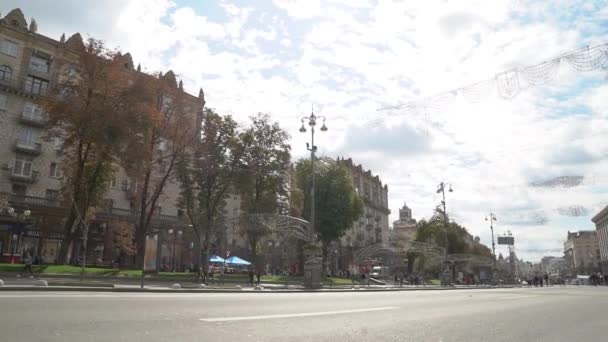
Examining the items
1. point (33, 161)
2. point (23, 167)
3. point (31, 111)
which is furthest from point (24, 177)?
point (31, 111)

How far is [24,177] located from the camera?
41750 millimetres

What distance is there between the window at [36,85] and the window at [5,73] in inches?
57.1

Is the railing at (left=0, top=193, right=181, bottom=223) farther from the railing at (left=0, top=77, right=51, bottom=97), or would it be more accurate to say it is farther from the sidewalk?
the sidewalk

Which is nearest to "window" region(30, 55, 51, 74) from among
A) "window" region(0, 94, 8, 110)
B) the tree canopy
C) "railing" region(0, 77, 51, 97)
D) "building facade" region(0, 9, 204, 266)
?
"building facade" region(0, 9, 204, 266)

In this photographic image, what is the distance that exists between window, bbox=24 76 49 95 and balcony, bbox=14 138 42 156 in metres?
5.16

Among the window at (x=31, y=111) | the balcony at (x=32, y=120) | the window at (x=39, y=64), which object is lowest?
the balcony at (x=32, y=120)

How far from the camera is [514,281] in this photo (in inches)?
2714

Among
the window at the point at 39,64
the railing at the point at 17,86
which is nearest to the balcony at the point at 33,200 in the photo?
the railing at the point at 17,86

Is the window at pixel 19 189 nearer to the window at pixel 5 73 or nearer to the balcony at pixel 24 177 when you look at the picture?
the balcony at pixel 24 177

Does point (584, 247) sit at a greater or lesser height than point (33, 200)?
greater

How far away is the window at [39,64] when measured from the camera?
44688 mm

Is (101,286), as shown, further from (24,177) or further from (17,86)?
(17,86)

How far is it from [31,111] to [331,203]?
106ft

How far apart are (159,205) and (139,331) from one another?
49.8 metres
